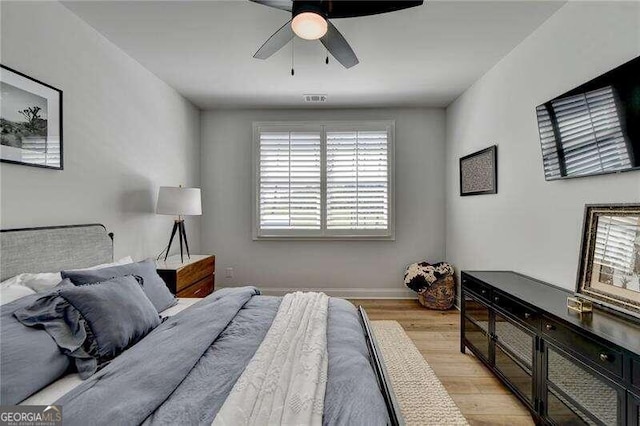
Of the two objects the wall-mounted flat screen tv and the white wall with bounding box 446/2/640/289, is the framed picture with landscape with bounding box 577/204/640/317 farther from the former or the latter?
the wall-mounted flat screen tv

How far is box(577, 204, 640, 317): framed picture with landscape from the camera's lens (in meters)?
1.65

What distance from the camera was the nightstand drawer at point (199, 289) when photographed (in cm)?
313

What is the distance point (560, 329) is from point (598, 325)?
18cm

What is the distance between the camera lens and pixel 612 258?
1783mm

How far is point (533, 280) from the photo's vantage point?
256 cm

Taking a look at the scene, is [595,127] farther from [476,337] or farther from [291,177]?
[291,177]

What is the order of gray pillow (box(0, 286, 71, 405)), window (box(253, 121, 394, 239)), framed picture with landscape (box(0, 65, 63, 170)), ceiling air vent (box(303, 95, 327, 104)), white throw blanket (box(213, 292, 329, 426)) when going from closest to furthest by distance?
1. white throw blanket (box(213, 292, 329, 426))
2. gray pillow (box(0, 286, 71, 405))
3. framed picture with landscape (box(0, 65, 63, 170))
4. ceiling air vent (box(303, 95, 327, 104))
5. window (box(253, 121, 394, 239))

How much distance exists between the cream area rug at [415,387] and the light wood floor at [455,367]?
8 centimetres

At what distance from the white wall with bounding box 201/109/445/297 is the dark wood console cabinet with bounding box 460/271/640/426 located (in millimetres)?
1860

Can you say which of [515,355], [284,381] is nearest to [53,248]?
[284,381]

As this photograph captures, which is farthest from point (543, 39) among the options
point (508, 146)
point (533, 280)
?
point (533, 280)

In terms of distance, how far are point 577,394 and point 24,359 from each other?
2.57 meters

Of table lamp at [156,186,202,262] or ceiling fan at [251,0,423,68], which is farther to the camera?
table lamp at [156,186,202,262]

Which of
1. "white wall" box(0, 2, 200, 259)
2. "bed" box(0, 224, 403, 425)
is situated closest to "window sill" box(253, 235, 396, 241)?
"white wall" box(0, 2, 200, 259)
